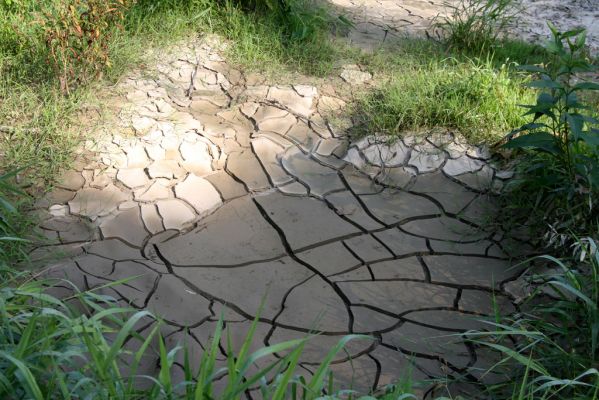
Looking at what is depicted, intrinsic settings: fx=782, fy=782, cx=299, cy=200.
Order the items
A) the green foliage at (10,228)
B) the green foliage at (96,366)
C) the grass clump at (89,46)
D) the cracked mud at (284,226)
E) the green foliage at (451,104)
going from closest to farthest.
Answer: the green foliage at (96,366), the cracked mud at (284,226), the green foliage at (10,228), the grass clump at (89,46), the green foliage at (451,104)

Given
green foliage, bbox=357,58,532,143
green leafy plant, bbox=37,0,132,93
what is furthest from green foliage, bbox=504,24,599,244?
green leafy plant, bbox=37,0,132,93

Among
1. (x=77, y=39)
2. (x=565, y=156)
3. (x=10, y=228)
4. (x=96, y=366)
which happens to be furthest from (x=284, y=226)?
(x=77, y=39)

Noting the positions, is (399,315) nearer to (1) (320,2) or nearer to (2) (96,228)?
(2) (96,228)

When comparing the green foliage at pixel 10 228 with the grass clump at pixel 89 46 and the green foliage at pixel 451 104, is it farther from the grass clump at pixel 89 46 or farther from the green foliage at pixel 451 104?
the green foliage at pixel 451 104

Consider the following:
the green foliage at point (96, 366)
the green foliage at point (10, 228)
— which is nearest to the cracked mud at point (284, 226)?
the green foliage at point (10, 228)

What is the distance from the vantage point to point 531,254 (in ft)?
10.6

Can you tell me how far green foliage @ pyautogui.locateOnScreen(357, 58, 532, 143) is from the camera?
3.85 metres

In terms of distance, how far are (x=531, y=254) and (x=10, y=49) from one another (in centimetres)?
292

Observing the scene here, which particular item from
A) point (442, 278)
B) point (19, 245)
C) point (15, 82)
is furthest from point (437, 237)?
point (15, 82)

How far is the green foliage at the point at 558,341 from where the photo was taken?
2348 mm

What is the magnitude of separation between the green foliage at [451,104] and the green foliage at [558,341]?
1087 millimetres

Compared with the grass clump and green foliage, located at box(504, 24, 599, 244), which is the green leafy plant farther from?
green foliage, located at box(504, 24, 599, 244)

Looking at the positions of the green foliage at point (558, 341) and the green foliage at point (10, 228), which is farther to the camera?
the green foliage at point (10, 228)

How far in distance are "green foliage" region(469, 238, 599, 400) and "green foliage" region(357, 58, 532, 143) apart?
1.09m
